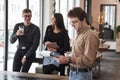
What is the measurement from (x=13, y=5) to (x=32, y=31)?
153 cm

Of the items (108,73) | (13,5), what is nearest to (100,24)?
(108,73)

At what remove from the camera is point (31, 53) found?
421cm

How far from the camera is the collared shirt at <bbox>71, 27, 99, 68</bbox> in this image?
2256 mm

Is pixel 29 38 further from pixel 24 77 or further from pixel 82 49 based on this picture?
pixel 82 49

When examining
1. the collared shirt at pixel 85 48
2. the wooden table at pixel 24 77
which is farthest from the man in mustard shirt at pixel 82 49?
the wooden table at pixel 24 77

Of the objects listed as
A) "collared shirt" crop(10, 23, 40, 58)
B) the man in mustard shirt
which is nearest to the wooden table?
the man in mustard shirt

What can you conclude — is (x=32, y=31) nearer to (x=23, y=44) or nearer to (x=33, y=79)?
(x=23, y=44)

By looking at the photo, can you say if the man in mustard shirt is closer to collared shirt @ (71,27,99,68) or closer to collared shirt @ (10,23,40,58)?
collared shirt @ (71,27,99,68)

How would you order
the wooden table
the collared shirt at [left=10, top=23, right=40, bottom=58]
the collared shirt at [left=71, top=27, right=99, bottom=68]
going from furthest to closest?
the collared shirt at [left=10, top=23, right=40, bottom=58] → the wooden table → the collared shirt at [left=71, top=27, right=99, bottom=68]

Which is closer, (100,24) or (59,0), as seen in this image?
(59,0)

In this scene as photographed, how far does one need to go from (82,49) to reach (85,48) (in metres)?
0.05

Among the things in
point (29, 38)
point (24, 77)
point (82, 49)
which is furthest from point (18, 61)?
point (82, 49)

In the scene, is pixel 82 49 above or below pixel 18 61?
above

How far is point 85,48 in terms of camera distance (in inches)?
90.6
